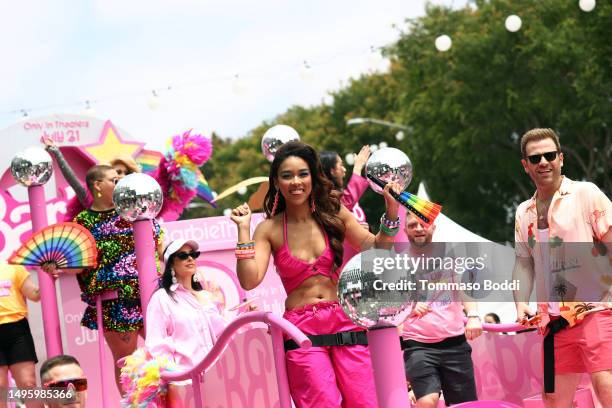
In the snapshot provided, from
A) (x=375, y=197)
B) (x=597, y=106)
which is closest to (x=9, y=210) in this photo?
(x=597, y=106)

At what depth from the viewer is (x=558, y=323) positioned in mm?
6047

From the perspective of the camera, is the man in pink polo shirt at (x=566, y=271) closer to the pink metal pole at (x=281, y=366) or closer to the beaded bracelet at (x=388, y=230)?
the beaded bracelet at (x=388, y=230)

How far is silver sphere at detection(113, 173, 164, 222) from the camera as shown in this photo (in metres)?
6.67

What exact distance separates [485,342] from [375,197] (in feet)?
143

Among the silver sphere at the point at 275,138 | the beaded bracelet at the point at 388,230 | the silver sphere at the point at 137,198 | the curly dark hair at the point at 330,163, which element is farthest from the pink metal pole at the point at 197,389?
the silver sphere at the point at 275,138

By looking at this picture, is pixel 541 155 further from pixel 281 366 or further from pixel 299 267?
pixel 281 366

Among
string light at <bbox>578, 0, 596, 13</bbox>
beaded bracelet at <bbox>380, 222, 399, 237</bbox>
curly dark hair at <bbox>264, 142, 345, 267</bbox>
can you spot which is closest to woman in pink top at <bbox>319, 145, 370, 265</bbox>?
curly dark hair at <bbox>264, 142, 345, 267</bbox>

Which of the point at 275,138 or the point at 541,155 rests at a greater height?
the point at 275,138

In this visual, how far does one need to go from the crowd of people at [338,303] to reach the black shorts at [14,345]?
3.21 ft

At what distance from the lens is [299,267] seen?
18.6ft

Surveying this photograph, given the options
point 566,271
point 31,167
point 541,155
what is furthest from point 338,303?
point 31,167

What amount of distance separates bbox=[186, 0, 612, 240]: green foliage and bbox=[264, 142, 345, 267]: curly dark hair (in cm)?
2045

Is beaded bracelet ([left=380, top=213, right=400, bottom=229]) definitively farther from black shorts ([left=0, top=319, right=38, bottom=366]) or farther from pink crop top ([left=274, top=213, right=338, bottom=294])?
black shorts ([left=0, top=319, right=38, bottom=366])

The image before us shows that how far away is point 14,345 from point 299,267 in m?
3.43
